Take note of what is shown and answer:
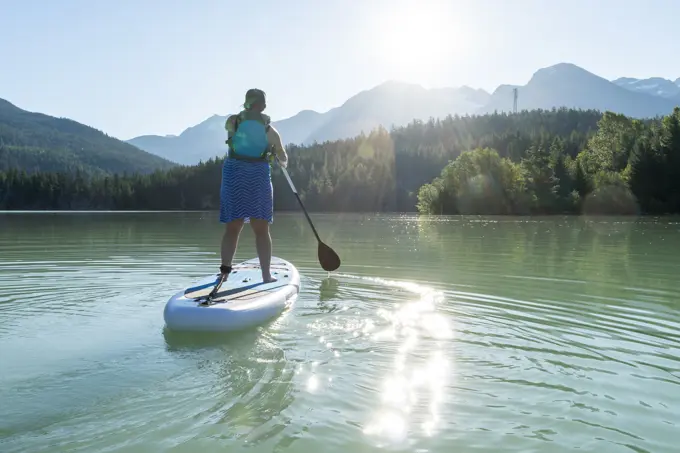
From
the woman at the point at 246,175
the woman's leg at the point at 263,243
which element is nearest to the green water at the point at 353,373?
the woman's leg at the point at 263,243

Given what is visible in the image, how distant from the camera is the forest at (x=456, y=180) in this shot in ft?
243

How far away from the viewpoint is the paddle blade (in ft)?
37.0

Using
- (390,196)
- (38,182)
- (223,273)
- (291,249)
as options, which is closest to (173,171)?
(38,182)

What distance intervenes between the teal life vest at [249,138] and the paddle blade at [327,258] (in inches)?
141

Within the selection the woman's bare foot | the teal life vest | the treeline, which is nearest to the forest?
the treeline

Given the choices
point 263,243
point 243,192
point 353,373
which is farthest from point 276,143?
point 353,373

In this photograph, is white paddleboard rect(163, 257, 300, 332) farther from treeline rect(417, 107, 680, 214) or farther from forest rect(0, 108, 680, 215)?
forest rect(0, 108, 680, 215)

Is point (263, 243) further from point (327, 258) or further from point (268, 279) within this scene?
point (327, 258)

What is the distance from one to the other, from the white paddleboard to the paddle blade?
83.6 inches

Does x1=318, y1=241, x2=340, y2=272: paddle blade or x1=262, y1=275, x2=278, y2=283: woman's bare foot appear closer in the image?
x1=262, y1=275, x2=278, y2=283: woman's bare foot

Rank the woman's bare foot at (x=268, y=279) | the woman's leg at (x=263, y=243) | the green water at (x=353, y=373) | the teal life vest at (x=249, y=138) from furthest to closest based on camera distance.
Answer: the woman's bare foot at (x=268, y=279) < the woman's leg at (x=263, y=243) < the teal life vest at (x=249, y=138) < the green water at (x=353, y=373)

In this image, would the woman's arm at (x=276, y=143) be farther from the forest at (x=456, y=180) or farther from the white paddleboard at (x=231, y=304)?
the forest at (x=456, y=180)

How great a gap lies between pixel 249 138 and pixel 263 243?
158cm

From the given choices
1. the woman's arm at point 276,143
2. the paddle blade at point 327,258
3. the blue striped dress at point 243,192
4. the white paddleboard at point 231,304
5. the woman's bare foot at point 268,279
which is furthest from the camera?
the paddle blade at point 327,258
